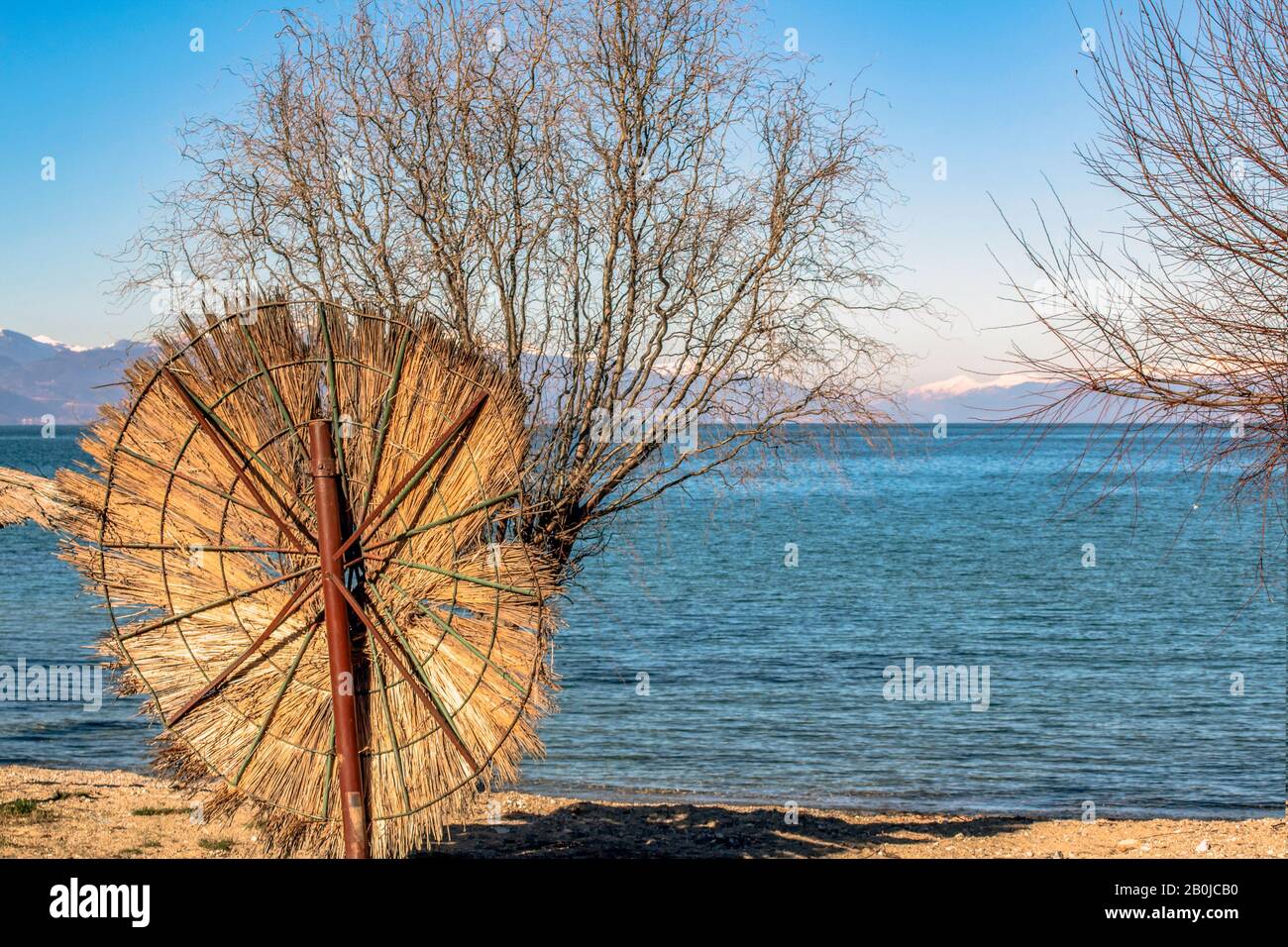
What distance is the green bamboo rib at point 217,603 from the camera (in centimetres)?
553

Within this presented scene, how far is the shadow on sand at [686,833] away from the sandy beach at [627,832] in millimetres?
18

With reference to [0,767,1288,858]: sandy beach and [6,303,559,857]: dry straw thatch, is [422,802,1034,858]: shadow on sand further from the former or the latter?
[6,303,559,857]: dry straw thatch

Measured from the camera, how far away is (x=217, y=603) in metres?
5.71

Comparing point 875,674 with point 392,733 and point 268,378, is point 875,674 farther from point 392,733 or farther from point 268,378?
point 268,378

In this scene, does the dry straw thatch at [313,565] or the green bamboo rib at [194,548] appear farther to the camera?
the dry straw thatch at [313,565]

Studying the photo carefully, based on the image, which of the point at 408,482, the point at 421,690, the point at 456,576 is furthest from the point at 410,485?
the point at 421,690

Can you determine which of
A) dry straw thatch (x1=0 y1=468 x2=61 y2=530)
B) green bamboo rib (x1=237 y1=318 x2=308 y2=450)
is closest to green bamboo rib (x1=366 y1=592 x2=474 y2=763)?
green bamboo rib (x1=237 y1=318 x2=308 y2=450)

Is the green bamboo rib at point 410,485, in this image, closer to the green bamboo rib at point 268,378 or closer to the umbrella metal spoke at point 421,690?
the umbrella metal spoke at point 421,690

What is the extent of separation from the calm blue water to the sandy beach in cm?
246

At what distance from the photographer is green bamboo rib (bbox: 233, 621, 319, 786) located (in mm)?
5742

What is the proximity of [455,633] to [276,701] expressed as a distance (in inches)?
40.9

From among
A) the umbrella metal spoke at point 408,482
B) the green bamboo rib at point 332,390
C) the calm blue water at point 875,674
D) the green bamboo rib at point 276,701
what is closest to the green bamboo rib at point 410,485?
the umbrella metal spoke at point 408,482

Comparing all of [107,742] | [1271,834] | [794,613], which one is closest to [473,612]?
[1271,834]
